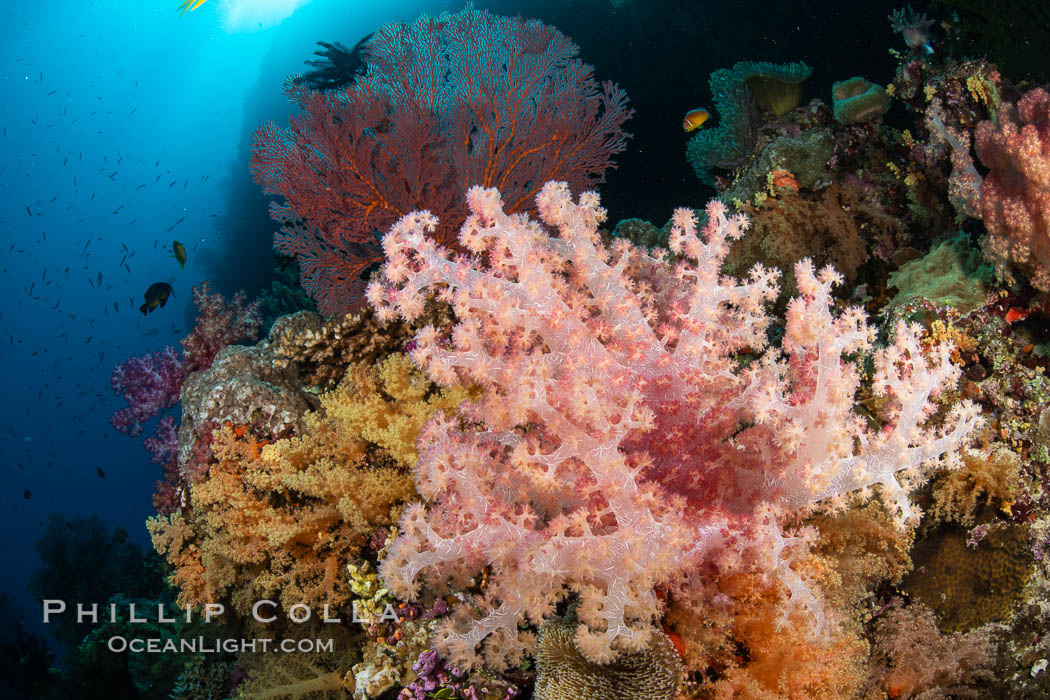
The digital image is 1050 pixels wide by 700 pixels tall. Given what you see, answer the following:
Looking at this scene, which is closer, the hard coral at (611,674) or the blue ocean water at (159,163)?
the hard coral at (611,674)

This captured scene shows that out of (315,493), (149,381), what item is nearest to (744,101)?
(315,493)

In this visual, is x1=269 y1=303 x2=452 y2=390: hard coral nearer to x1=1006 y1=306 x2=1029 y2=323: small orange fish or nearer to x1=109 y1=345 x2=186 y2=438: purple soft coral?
x1=109 y1=345 x2=186 y2=438: purple soft coral

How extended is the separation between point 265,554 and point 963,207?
5.84 meters

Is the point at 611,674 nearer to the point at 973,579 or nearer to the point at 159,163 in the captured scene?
the point at 973,579

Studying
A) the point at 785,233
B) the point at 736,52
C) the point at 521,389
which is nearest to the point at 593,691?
the point at 521,389

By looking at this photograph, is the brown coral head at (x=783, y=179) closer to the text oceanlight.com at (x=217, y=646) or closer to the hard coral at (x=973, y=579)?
the hard coral at (x=973, y=579)

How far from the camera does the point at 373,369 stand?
423cm

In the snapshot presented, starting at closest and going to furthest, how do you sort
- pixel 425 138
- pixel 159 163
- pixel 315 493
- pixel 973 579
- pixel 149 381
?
pixel 973 579 < pixel 315 493 < pixel 425 138 < pixel 149 381 < pixel 159 163

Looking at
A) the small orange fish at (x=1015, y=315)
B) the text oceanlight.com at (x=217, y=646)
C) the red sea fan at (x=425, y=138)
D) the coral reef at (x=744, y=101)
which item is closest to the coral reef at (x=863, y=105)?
the coral reef at (x=744, y=101)

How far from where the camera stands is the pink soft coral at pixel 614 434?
2211 millimetres

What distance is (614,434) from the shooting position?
2223mm

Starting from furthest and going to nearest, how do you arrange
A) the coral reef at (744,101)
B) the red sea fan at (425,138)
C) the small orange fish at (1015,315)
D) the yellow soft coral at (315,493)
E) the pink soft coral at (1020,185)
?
the coral reef at (744,101), the red sea fan at (425,138), the yellow soft coral at (315,493), the small orange fish at (1015,315), the pink soft coral at (1020,185)

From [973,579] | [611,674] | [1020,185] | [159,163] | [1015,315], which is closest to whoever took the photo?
[611,674]

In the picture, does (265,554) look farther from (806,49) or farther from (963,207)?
(806,49)
